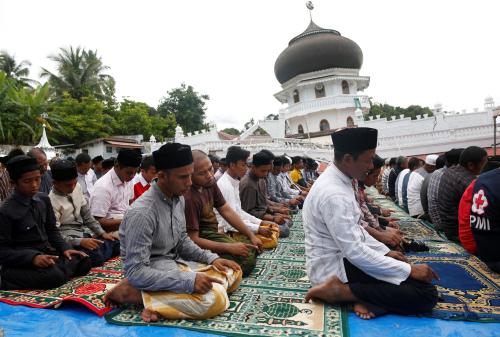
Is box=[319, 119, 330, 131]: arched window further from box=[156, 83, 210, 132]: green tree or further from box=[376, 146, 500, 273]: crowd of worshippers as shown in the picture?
box=[376, 146, 500, 273]: crowd of worshippers

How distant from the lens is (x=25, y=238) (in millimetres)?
3195

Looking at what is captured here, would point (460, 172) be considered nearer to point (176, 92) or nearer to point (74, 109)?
point (74, 109)

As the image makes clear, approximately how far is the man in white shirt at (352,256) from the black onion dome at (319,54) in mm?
23911

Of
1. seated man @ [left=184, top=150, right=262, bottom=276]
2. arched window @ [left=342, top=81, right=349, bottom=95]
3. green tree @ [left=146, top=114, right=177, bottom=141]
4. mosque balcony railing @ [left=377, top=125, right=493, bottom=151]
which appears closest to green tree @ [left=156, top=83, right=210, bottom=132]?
green tree @ [left=146, top=114, right=177, bottom=141]

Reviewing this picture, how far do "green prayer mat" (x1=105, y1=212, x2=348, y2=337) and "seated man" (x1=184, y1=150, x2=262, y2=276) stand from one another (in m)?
0.30

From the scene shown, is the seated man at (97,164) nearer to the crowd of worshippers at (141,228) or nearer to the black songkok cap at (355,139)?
the crowd of worshippers at (141,228)

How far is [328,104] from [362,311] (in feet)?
76.4

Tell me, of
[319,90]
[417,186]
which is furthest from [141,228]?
[319,90]

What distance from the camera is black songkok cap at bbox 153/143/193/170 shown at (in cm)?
249

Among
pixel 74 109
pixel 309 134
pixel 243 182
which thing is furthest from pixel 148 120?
pixel 243 182

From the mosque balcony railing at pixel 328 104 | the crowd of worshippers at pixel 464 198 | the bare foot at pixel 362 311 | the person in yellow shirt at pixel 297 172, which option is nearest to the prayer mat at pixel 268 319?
the bare foot at pixel 362 311

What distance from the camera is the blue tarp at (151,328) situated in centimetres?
227

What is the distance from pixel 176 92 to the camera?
31.9 meters

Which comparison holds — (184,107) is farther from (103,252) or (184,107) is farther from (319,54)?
(103,252)
